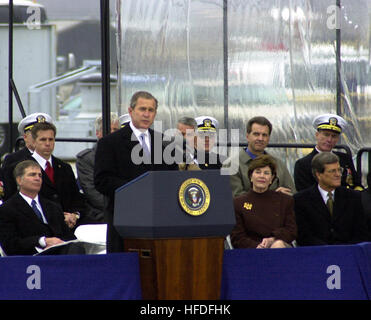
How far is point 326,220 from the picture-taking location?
Answer: 6.55m

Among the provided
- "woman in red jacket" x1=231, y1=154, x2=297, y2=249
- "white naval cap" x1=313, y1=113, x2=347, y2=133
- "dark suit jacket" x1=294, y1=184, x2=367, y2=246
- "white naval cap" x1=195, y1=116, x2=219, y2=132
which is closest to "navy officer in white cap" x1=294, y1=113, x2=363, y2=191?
"white naval cap" x1=313, y1=113, x2=347, y2=133

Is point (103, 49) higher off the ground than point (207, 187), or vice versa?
point (103, 49)

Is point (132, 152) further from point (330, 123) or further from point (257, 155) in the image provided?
point (330, 123)

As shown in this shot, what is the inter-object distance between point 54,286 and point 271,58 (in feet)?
15.6

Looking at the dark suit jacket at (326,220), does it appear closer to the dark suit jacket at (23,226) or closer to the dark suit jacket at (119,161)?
the dark suit jacket at (119,161)

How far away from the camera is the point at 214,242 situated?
5.04 meters

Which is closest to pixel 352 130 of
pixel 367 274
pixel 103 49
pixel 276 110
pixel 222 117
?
pixel 276 110

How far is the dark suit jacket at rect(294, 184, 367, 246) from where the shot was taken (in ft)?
21.3

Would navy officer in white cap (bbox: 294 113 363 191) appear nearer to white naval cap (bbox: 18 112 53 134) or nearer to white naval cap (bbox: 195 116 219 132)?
white naval cap (bbox: 195 116 219 132)

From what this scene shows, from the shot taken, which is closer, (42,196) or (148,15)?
(42,196)

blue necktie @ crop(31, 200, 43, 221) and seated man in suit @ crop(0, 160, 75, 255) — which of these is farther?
blue necktie @ crop(31, 200, 43, 221)

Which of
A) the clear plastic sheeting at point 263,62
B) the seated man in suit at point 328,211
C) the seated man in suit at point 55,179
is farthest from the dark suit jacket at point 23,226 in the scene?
the clear plastic sheeting at point 263,62

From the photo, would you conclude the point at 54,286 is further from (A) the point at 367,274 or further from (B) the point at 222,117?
(B) the point at 222,117
